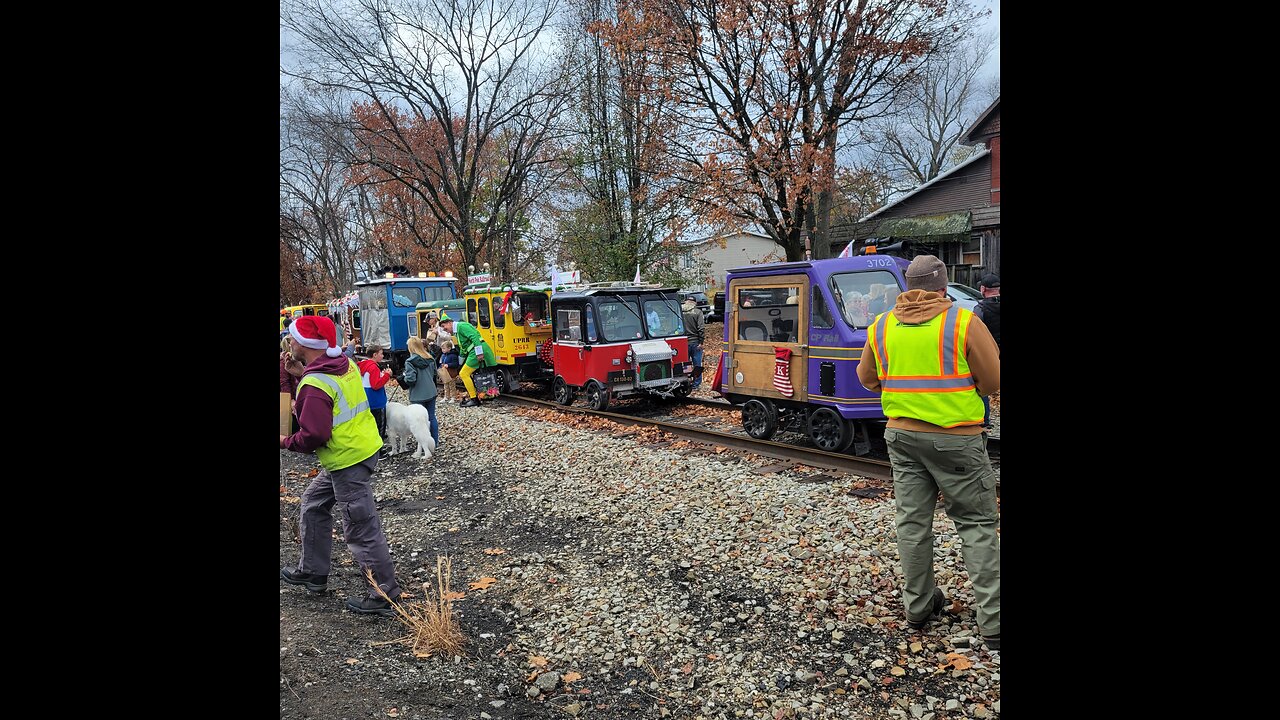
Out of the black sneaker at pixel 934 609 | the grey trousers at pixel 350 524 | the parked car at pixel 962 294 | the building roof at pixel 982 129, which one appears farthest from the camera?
the building roof at pixel 982 129

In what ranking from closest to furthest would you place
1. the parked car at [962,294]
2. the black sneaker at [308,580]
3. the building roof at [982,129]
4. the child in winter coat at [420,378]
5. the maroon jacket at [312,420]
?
the maroon jacket at [312,420], the black sneaker at [308,580], the child in winter coat at [420,378], the parked car at [962,294], the building roof at [982,129]

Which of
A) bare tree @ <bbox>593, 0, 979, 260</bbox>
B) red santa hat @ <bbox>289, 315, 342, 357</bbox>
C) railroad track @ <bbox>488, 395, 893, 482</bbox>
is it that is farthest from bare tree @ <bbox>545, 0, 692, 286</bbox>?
red santa hat @ <bbox>289, 315, 342, 357</bbox>

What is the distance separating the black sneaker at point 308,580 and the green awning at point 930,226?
77.2 feet

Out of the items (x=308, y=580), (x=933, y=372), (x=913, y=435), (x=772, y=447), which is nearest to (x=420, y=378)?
(x=772, y=447)

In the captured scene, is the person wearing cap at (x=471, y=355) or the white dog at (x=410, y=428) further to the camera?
the person wearing cap at (x=471, y=355)

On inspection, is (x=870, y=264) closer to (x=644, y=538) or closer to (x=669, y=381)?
(x=644, y=538)

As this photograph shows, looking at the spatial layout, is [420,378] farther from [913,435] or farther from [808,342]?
[913,435]

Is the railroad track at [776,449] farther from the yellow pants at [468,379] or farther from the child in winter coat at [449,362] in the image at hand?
the child in winter coat at [449,362]

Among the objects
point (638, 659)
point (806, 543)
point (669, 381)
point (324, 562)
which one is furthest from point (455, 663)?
point (669, 381)

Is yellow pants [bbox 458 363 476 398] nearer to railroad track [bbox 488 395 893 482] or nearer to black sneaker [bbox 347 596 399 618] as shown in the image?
railroad track [bbox 488 395 893 482]

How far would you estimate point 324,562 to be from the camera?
17.3 ft

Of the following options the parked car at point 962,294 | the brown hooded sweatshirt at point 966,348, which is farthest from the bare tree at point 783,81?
the brown hooded sweatshirt at point 966,348

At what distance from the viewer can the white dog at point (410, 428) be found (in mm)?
10109

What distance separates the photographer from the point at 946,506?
402cm
